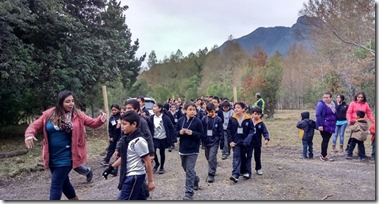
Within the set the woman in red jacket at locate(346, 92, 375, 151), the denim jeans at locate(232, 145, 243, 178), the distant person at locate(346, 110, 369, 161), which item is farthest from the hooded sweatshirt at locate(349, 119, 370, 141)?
the denim jeans at locate(232, 145, 243, 178)

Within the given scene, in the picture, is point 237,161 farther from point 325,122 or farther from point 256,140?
point 325,122

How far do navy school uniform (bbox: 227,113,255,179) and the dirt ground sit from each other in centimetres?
36

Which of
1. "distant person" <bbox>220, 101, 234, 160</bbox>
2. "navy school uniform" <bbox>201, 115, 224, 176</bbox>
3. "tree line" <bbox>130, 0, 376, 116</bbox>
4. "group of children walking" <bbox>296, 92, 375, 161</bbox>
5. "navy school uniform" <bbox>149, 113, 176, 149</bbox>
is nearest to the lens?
A: "navy school uniform" <bbox>201, 115, 224, 176</bbox>

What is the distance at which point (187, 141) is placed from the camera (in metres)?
6.08

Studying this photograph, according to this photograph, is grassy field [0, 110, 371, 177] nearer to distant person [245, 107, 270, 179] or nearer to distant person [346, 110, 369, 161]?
distant person [346, 110, 369, 161]

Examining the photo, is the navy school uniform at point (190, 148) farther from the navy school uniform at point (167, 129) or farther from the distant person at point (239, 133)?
the navy school uniform at point (167, 129)

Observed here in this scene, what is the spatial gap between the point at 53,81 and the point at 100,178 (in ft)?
24.5

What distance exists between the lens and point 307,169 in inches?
317

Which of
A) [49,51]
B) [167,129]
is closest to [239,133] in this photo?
[167,129]

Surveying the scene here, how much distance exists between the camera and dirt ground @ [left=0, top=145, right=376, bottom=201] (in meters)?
6.15

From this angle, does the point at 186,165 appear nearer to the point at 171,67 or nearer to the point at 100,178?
the point at 100,178

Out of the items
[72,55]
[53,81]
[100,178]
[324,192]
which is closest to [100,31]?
[72,55]

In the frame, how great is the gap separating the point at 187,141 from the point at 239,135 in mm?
1328

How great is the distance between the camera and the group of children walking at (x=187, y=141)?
4219 millimetres
